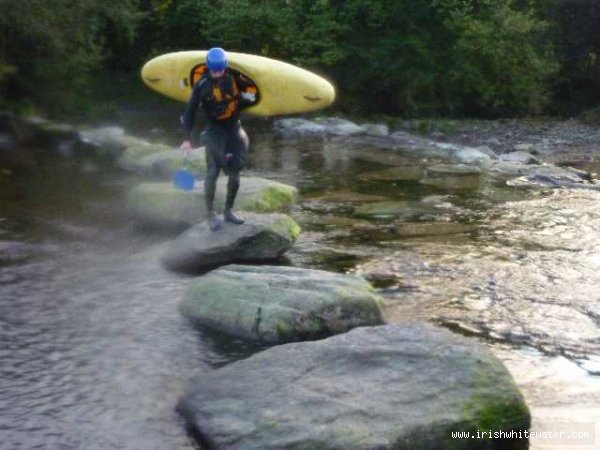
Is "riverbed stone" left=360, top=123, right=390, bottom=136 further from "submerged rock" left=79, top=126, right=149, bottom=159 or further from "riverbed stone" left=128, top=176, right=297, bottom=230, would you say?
"riverbed stone" left=128, top=176, right=297, bottom=230

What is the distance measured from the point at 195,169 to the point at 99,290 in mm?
4914

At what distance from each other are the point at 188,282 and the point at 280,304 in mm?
1601

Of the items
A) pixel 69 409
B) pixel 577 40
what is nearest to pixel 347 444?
pixel 69 409

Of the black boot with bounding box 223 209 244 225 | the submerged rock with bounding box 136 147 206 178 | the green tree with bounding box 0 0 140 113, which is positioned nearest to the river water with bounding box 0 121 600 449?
the submerged rock with bounding box 136 147 206 178

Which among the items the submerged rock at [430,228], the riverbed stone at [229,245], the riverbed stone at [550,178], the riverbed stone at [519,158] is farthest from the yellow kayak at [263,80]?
the riverbed stone at [519,158]

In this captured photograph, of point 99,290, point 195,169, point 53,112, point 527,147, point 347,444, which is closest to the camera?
point 347,444

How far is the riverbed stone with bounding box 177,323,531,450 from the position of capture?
445 centimetres

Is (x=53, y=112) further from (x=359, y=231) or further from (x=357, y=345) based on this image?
(x=357, y=345)

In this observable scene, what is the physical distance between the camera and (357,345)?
5.28 meters

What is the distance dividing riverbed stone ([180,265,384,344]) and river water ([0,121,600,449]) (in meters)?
0.21

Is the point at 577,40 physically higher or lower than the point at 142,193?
higher

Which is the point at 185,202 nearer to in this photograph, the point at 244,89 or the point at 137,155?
the point at 244,89

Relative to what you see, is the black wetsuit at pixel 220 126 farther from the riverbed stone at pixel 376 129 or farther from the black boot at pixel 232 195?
the riverbed stone at pixel 376 129

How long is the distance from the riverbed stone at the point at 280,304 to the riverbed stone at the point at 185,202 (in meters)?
2.84
